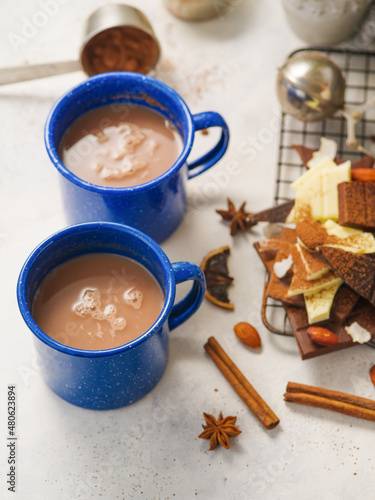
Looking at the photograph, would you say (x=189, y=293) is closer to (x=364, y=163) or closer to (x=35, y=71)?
(x=364, y=163)

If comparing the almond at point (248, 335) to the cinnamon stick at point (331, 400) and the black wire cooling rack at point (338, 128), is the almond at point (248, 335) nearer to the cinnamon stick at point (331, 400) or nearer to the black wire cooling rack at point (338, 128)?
the cinnamon stick at point (331, 400)

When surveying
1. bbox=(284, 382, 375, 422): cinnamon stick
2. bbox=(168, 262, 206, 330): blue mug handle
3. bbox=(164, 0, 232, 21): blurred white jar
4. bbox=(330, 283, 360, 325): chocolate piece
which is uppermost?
bbox=(164, 0, 232, 21): blurred white jar

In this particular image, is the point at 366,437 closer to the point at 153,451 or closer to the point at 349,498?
the point at 349,498

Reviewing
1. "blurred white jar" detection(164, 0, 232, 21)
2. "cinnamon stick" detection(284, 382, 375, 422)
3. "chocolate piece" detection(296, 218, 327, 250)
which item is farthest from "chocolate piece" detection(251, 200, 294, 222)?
"blurred white jar" detection(164, 0, 232, 21)

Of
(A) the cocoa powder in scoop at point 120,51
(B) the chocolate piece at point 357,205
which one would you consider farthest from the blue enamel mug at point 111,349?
(A) the cocoa powder in scoop at point 120,51

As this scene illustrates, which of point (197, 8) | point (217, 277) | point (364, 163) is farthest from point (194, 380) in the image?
point (197, 8)

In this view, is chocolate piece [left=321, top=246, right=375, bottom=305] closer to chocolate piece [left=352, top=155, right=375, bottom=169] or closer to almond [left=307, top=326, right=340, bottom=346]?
almond [left=307, top=326, right=340, bottom=346]
